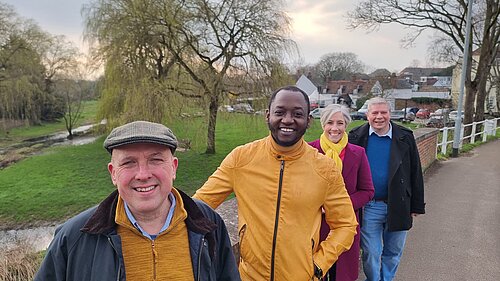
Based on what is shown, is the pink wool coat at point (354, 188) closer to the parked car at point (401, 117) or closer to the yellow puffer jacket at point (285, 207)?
the yellow puffer jacket at point (285, 207)

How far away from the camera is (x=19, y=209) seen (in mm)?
14133

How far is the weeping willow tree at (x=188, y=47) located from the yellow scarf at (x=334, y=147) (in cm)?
1416

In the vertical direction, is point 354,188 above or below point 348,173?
below

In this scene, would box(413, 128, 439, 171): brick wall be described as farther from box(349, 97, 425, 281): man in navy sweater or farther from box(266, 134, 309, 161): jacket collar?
box(266, 134, 309, 161): jacket collar

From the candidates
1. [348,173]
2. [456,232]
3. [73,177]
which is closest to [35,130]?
[73,177]

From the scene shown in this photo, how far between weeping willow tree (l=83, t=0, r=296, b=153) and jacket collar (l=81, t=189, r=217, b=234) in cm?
1508

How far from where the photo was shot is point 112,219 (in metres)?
1.37

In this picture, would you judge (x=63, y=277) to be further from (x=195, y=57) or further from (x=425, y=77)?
(x=425, y=77)

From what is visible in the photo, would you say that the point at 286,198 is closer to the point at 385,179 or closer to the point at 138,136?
the point at 138,136

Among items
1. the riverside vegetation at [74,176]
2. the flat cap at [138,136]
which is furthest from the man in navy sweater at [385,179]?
the riverside vegetation at [74,176]

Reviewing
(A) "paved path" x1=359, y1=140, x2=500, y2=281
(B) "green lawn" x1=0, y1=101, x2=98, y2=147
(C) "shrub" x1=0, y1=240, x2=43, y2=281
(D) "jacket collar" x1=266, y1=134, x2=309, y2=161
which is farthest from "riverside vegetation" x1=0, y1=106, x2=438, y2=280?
(D) "jacket collar" x1=266, y1=134, x2=309, y2=161

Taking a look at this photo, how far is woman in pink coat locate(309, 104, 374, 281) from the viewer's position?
255 centimetres

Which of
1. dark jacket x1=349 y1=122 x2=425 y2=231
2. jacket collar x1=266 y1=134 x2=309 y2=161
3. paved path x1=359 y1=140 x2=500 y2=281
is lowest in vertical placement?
paved path x1=359 y1=140 x2=500 y2=281

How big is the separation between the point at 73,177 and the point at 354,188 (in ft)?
60.0
